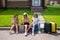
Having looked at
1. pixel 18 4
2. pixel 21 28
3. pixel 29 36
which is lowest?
pixel 29 36

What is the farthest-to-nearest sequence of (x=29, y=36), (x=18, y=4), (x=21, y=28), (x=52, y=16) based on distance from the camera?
(x=18, y=4) < (x=52, y=16) < (x=21, y=28) < (x=29, y=36)

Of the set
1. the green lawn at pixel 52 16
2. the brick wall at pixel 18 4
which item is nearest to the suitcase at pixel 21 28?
the green lawn at pixel 52 16

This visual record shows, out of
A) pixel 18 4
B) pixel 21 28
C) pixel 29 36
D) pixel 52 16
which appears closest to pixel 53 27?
pixel 29 36

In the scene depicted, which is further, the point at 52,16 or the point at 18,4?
the point at 18,4

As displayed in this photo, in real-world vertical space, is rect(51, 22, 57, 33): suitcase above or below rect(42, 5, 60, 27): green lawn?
above

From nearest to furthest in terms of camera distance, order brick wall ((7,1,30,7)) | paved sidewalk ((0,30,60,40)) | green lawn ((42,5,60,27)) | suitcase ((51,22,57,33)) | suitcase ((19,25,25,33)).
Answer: paved sidewalk ((0,30,60,40)) → suitcase ((51,22,57,33)) → suitcase ((19,25,25,33)) → green lawn ((42,5,60,27)) → brick wall ((7,1,30,7))

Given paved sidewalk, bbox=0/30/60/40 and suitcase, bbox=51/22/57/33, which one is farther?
suitcase, bbox=51/22/57/33

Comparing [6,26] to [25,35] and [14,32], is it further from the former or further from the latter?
[25,35]

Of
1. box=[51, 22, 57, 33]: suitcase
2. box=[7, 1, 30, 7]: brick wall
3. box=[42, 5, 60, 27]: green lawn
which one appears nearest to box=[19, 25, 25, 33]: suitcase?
box=[51, 22, 57, 33]: suitcase

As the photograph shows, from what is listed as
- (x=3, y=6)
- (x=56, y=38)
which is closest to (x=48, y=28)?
(x=56, y=38)

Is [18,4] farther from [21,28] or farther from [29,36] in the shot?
[29,36]

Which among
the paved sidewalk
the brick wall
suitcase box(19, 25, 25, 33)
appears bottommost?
the paved sidewalk

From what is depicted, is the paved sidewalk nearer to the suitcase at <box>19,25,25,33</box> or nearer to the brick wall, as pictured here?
the suitcase at <box>19,25,25,33</box>

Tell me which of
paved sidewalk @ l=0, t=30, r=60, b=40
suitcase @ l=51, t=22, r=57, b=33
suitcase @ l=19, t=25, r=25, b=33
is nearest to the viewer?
paved sidewalk @ l=0, t=30, r=60, b=40
